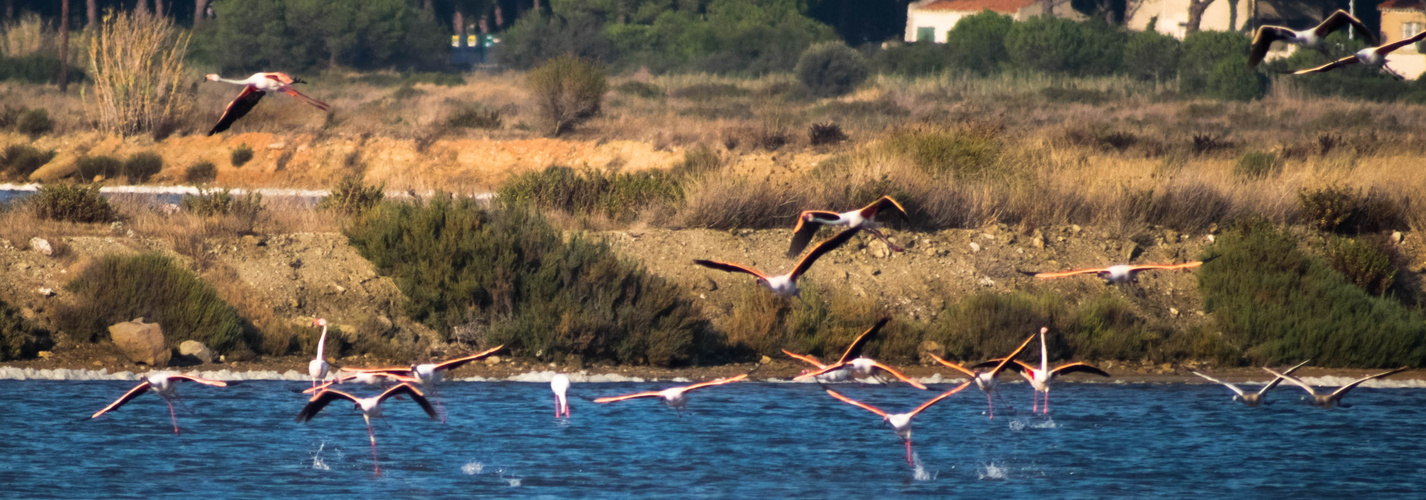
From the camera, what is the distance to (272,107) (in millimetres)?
45062

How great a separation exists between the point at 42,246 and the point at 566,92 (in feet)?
88.3

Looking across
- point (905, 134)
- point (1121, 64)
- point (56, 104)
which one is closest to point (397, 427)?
point (905, 134)

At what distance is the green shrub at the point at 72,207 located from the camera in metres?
20.3

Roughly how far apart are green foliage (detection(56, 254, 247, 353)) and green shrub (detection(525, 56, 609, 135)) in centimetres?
2586

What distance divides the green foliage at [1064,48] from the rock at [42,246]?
185 ft

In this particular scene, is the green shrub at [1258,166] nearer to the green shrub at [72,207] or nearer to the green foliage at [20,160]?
the green shrub at [72,207]

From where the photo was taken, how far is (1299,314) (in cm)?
1766

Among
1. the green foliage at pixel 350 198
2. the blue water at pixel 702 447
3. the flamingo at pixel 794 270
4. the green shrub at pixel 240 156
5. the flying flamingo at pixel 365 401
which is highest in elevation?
the flamingo at pixel 794 270

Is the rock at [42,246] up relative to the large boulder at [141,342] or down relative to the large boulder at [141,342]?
up

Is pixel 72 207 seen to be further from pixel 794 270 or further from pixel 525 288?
pixel 794 270

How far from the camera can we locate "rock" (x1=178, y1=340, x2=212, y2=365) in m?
16.0

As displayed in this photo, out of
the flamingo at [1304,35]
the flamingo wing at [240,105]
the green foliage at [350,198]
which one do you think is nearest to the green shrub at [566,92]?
the green foliage at [350,198]

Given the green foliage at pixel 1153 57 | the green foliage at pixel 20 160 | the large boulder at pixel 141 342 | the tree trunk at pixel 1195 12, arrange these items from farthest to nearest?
the tree trunk at pixel 1195 12 → the green foliage at pixel 1153 57 → the green foliage at pixel 20 160 → the large boulder at pixel 141 342

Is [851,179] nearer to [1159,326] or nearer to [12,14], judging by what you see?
[1159,326]
